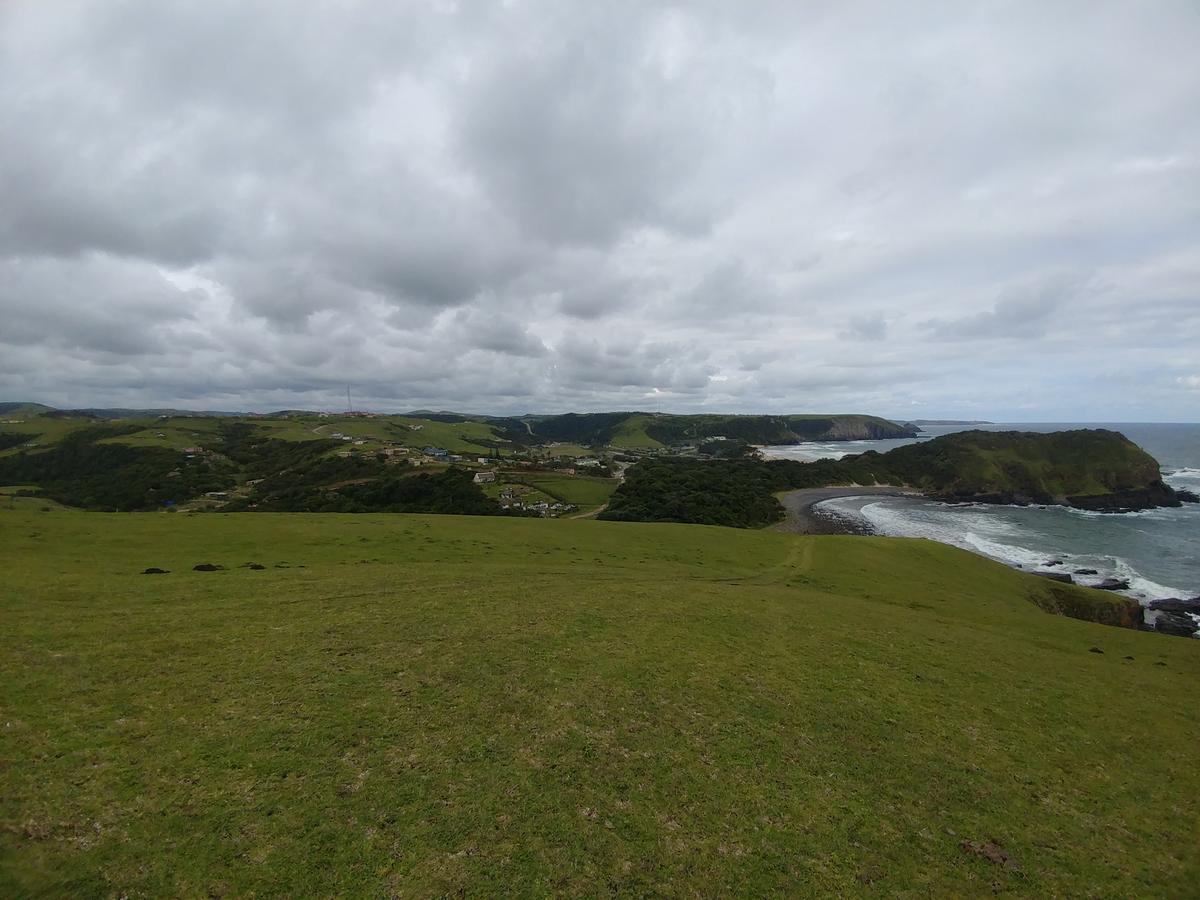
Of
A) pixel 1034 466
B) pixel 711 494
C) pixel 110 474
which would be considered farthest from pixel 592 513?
pixel 1034 466

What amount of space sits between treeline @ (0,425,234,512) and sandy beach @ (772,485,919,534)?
12207 centimetres

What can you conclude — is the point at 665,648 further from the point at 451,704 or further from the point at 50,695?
the point at 50,695

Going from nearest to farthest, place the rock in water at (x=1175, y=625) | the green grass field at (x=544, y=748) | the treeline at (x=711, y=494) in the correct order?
the green grass field at (x=544, y=748) → the rock in water at (x=1175, y=625) → the treeline at (x=711, y=494)

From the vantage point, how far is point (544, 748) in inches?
357

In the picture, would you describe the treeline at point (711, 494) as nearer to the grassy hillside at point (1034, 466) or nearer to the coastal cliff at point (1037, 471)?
the coastal cliff at point (1037, 471)

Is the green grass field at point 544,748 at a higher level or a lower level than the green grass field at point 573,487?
higher

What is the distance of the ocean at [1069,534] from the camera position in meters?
63.3

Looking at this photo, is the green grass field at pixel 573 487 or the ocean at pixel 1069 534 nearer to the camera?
the ocean at pixel 1069 534

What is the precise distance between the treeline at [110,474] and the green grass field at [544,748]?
364 ft

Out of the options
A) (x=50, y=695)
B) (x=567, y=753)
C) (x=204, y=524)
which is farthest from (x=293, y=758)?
(x=204, y=524)

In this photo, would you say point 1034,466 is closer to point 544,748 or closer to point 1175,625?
point 1175,625

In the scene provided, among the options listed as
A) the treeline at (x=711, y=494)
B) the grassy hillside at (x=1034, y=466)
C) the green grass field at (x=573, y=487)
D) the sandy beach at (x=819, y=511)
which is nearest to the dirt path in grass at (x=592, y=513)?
the treeline at (x=711, y=494)

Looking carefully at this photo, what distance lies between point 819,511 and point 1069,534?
4006 cm

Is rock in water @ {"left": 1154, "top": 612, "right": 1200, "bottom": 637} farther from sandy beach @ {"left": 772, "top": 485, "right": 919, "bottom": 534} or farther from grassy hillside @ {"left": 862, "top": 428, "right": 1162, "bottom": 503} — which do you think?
grassy hillside @ {"left": 862, "top": 428, "right": 1162, "bottom": 503}
